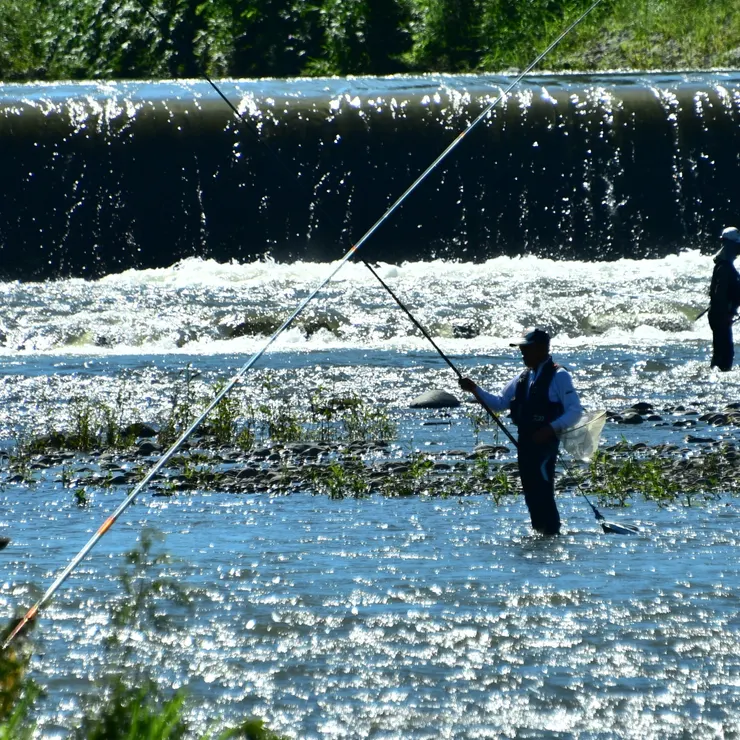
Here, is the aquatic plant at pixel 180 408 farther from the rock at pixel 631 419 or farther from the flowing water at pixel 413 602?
the rock at pixel 631 419

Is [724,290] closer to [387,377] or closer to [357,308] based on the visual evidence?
[387,377]

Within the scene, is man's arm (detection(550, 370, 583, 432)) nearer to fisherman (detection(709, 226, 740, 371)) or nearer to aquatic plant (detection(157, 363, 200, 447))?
aquatic plant (detection(157, 363, 200, 447))

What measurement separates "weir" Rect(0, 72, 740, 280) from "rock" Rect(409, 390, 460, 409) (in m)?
10.2

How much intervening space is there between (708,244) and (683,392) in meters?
10.5

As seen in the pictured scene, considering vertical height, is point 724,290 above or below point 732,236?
below

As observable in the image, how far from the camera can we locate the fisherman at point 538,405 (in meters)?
8.09

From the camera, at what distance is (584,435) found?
8.07 m

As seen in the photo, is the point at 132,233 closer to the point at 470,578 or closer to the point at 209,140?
the point at 209,140

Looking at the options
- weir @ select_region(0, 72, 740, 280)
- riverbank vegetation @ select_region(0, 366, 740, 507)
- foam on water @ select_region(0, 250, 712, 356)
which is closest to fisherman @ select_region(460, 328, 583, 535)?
riverbank vegetation @ select_region(0, 366, 740, 507)

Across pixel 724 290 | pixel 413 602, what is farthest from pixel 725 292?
pixel 413 602

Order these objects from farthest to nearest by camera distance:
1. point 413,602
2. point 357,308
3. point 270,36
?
point 270,36, point 357,308, point 413,602

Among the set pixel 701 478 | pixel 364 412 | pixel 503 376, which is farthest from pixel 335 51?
pixel 701 478

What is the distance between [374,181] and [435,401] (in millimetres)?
11288

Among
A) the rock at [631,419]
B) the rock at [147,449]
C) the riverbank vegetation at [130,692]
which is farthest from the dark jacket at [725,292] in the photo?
the riverbank vegetation at [130,692]
